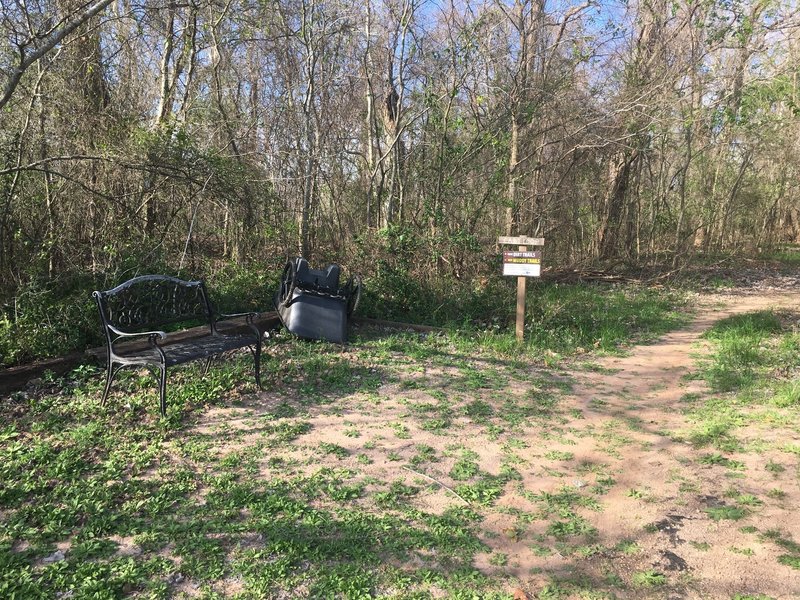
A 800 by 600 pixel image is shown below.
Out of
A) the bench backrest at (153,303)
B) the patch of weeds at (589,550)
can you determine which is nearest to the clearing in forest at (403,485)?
the patch of weeds at (589,550)

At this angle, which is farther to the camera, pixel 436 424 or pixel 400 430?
pixel 436 424

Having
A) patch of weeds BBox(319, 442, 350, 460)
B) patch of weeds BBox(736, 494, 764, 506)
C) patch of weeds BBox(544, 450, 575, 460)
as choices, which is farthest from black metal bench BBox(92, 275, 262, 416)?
patch of weeds BBox(736, 494, 764, 506)

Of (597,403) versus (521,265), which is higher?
(521,265)

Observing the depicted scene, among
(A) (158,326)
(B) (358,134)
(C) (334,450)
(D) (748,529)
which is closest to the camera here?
(D) (748,529)

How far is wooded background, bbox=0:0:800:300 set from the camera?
6.18 m

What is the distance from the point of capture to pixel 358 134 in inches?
474

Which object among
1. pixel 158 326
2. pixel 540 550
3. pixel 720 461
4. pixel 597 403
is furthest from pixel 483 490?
pixel 158 326

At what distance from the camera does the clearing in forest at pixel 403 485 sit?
102 inches

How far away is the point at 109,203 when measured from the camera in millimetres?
6316

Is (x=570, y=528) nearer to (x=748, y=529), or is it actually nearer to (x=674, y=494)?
(x=674, y=494)

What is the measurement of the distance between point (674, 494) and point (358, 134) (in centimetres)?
1022

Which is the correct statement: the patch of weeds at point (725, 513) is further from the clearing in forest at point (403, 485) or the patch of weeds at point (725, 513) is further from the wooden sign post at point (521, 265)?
the wooden sign post at point (521, 265)

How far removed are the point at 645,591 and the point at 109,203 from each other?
20.6 ft

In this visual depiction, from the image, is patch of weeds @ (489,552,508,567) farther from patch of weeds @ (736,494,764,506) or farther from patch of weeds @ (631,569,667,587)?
patch of weeds @ (736,494,764,506)
